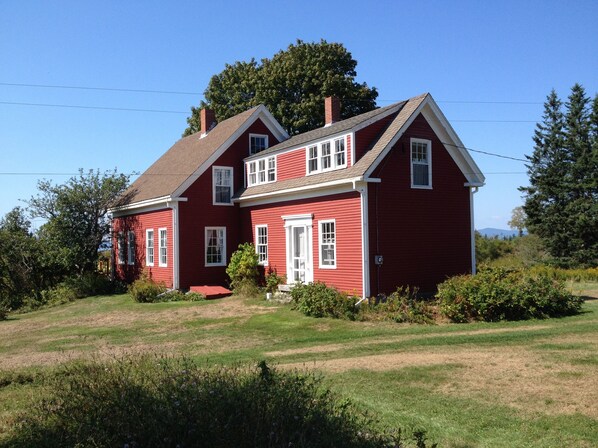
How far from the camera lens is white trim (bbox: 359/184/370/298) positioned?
16900mm

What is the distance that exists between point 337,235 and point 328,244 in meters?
0.65

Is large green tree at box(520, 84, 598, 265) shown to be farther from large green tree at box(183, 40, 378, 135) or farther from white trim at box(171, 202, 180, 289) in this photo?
white trim at box(171, 202, 180, 289)

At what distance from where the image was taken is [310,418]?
4.99m

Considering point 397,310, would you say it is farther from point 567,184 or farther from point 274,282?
point 567,184

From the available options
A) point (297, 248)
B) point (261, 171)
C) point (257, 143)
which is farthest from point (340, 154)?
point (257, 143)

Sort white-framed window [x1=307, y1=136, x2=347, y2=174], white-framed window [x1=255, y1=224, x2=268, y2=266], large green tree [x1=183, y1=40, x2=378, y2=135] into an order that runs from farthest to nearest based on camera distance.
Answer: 1. large green tree [x1=183, y1=40, x2=378, y2=135]
2. white-framed window [x1=255, y1=224, x2=268, y2=266]
3. white-framed window [x1=307, y1=136, x2=347, y2=174]

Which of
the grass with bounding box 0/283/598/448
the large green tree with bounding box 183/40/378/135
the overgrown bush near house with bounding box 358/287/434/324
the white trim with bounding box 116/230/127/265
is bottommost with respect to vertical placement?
the grass with bounding box 0/283/598/448

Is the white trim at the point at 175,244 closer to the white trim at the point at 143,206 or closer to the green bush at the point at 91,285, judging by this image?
the white trim at the point at 143,206

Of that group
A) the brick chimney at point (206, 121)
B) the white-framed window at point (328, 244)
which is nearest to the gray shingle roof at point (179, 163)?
the brick chimney at point (206, 121)

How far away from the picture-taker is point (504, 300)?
14.2 metres

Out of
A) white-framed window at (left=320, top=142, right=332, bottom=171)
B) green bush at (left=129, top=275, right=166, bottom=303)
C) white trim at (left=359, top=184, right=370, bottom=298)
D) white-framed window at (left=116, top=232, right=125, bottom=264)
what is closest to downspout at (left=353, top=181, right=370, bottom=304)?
white trim at (left=359, top=184, right=370, bottom=298)

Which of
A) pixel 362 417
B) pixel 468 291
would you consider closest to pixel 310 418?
pixel 362 417

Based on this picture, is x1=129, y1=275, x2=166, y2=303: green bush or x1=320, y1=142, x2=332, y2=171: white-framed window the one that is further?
x1=129, y1=275, x2=166, y2=303: green bush

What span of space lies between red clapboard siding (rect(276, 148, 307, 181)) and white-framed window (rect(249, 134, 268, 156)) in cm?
373
